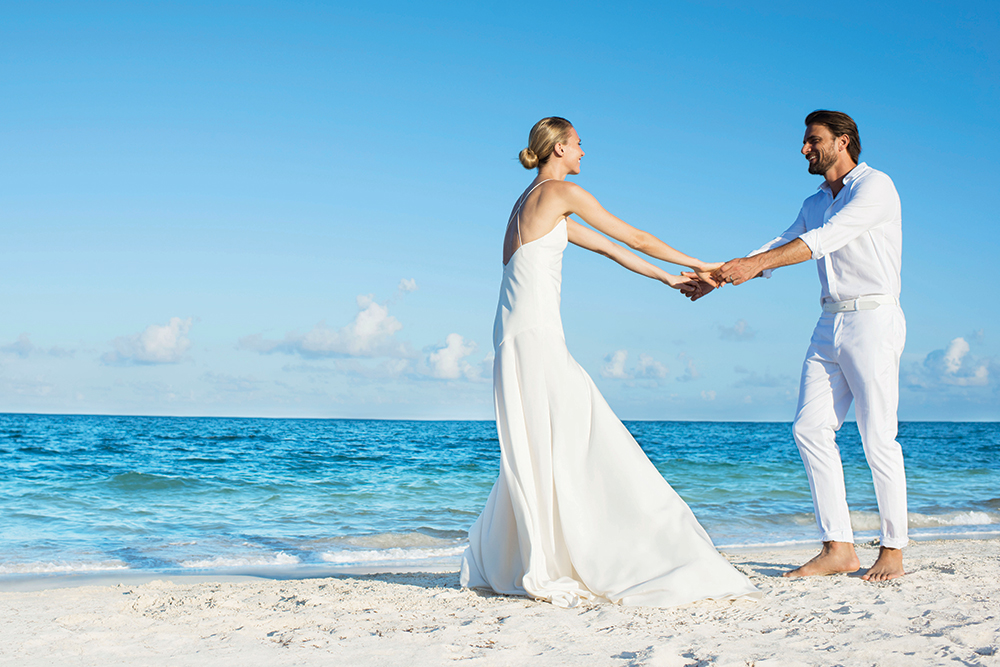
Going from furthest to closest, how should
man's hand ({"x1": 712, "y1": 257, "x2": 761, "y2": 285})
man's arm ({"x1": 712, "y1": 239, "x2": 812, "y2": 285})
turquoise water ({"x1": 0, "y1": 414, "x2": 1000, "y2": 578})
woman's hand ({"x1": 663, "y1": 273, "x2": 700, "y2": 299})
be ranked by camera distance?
turquoise water ({"x1": 0, "y1": 414, "x2": 1000, "y2": 578})
woman's hand ({"x1": 663, "y1": 273, "x2": 700, "y2": 299})
man's hand ({"x1": 712, "y1": 257, "x2": 761, "y2": 285})
man's arm ({"x1": 712, "y1": 239, "x2": 812, "y2": 285})

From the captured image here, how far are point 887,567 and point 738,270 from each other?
1.72 m

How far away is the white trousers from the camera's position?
3.57 m

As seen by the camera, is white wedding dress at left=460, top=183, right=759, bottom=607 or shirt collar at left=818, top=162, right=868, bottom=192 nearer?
white wedding dress at left=460, top=183, right=759, bottom=607

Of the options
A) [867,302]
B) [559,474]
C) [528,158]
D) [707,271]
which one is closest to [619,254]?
[707,271]

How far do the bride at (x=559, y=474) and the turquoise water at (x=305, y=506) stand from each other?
9.52 feet

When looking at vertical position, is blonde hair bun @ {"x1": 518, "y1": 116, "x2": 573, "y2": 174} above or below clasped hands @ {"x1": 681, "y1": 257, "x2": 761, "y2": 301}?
above

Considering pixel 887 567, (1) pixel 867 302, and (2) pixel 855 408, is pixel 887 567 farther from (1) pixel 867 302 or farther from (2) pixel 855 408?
(1) pixel 867 302

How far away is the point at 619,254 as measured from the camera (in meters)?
4.14

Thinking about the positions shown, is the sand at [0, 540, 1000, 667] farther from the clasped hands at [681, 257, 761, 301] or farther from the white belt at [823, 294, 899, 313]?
the clasped hands at [681, 257, 761, 301]

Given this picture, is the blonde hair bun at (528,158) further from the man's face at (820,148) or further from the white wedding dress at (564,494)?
the man's face at (820,148)

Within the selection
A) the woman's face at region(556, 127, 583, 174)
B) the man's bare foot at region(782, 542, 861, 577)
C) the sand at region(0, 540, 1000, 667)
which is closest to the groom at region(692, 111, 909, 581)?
the man's bare foot at region(782, 542, 861, 577)

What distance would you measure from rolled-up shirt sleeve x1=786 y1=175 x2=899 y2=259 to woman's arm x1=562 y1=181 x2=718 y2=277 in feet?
2.23

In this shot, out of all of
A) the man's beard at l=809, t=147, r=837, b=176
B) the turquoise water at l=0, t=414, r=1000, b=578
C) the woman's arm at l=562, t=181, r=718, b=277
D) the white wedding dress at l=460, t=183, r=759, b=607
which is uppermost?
the man's beard at l=809, t=147, r=837, b=176

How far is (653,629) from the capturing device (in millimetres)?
2729
